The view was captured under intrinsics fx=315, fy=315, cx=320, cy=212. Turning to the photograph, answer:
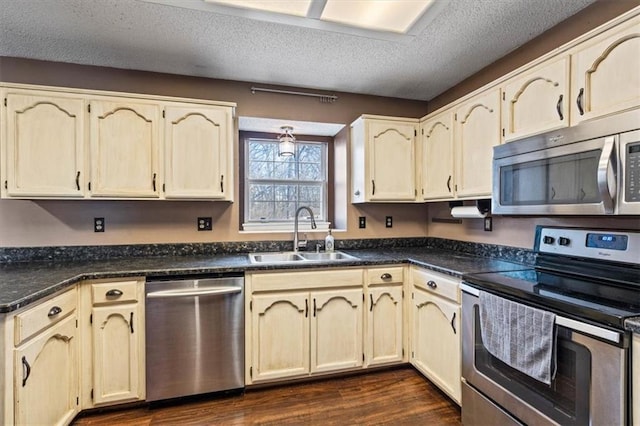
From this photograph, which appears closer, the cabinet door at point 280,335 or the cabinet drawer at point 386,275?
the cabinet door at point 280,335

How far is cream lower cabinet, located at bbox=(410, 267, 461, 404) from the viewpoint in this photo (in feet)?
Answer: 6.32

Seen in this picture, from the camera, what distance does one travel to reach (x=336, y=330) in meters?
2.29

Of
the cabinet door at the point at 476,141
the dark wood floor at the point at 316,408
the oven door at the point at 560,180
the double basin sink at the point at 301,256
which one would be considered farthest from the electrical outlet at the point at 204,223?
the oven door at the point at 560,180

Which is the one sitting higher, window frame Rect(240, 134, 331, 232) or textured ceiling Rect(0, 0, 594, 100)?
textured ceiling Rect(0, 0, 594, 100)

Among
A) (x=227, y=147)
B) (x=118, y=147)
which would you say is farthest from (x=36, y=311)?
(x=227, y=147)

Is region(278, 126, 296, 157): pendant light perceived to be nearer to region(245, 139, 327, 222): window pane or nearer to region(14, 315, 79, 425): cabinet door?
region(245, 139, 327, 222): window pane

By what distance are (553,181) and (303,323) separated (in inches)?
68.0

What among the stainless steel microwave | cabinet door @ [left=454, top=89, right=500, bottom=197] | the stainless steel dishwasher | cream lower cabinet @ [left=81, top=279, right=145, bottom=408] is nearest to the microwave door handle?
the stainless steel microwave

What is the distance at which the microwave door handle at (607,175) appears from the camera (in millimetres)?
1349

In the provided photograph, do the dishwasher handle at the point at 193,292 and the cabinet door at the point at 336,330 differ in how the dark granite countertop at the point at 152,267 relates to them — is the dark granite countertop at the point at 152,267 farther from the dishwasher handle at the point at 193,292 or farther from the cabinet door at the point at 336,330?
the cabinet door at the point at 336,330

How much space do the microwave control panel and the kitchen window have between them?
2.23 m

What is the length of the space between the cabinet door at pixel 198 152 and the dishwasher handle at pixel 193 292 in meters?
0.71

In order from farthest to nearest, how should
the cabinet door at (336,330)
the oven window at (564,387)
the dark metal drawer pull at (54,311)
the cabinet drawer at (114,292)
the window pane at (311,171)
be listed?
the window pane at (311,171), the cabinet door at (336,330), the cabinet drawer at (114,292), the dark metal drawer pull at (54,311), the oven window at (564,387)

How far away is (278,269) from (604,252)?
1.79 meters
